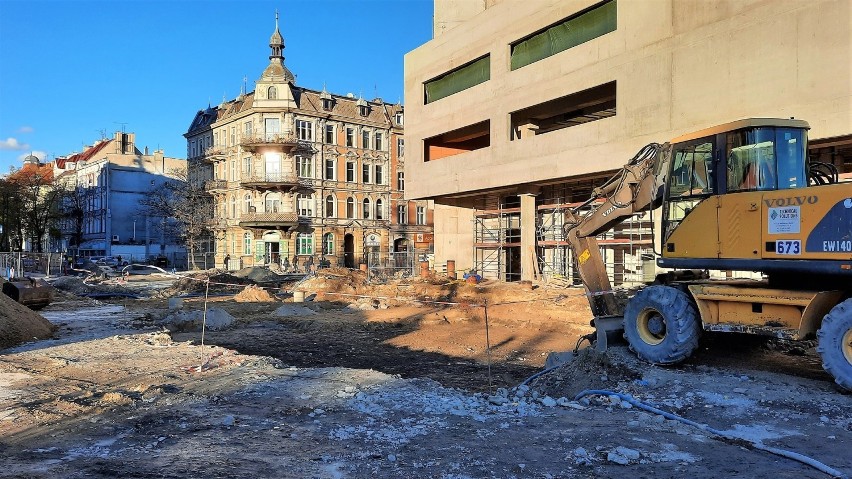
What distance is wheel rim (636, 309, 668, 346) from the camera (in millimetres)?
9250

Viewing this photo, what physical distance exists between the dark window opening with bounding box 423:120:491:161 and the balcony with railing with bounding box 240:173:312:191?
20266 mm

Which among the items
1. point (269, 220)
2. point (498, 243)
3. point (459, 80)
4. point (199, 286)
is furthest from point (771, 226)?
point (269, 220)

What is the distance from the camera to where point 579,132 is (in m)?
22.8

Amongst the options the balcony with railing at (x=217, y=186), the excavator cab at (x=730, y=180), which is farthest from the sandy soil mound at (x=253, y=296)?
the balcony with railing at (x=217, y=186)

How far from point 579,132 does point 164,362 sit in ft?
56.4

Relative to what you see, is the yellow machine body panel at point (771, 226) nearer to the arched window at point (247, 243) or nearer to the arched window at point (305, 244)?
the arched window at point (305, 244)

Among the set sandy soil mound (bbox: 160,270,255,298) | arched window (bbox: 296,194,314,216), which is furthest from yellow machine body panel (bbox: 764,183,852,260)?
arched window (bbox: 296,194,314,216)

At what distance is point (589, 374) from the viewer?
898cm

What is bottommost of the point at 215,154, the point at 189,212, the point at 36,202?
the point at 189,212

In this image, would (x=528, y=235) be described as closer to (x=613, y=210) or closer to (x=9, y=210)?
(x=613, y=210)

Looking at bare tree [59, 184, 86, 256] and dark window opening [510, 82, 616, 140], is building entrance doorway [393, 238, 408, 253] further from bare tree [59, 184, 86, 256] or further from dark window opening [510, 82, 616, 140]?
bare tree [59, 184, 86, 256]

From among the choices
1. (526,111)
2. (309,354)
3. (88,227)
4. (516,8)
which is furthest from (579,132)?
(88,227)

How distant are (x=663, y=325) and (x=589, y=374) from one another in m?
1.43

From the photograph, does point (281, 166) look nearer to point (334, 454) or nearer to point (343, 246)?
point (343, 246)
